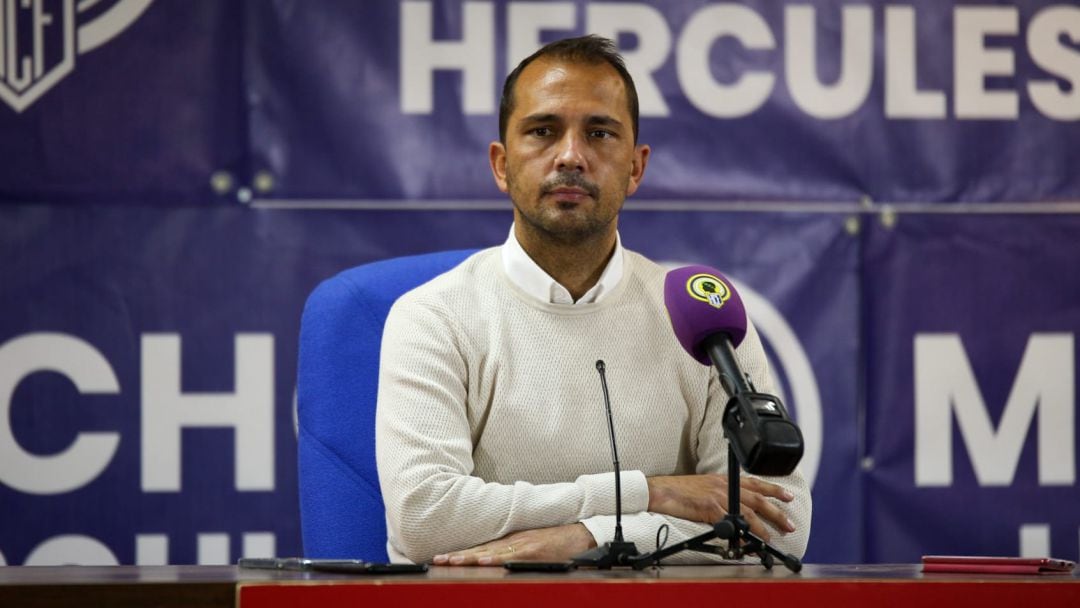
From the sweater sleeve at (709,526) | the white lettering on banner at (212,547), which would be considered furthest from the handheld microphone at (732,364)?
the white lettering on banner at (212,547)

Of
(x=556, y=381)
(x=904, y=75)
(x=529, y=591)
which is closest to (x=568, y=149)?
(x=556, y=381)

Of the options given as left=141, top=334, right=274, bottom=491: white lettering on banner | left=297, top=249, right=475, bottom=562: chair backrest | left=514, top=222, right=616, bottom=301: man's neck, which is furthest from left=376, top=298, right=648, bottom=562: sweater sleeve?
left=141, top=334, right=274, bottom=491: white lettering on banner

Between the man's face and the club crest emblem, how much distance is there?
1.48 metres

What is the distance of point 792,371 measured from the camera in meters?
3.60

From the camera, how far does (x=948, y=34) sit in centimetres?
365

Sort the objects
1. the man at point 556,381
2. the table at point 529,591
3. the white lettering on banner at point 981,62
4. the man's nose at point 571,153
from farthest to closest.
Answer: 1. the white lettering on banner at point 981,62
2. the man's nose at point 571,153
3. the man at point 556,381
4. the table at point 529,591

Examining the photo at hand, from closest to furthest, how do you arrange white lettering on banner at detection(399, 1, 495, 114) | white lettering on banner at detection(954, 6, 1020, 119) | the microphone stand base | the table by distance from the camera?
the table → the microphone stand base → white lettering on banner at detection(399, 1, 495, 114) → white lettering on banner at detection(954, 6, 1020, 119)

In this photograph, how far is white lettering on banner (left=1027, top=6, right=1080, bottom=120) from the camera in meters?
3.66

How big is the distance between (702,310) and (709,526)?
21.7 inches

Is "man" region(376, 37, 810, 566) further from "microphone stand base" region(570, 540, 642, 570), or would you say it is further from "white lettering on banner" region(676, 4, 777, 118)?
"white lettering on banner" region(676, 4, 777, 118)

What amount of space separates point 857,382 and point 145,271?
185 centimetres

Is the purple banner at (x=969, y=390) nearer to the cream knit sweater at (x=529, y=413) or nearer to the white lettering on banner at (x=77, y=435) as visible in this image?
the cream knit sweater at (x=529, y=413)

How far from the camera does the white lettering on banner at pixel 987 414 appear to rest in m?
3.60

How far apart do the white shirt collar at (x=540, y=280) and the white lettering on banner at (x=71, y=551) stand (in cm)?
154
